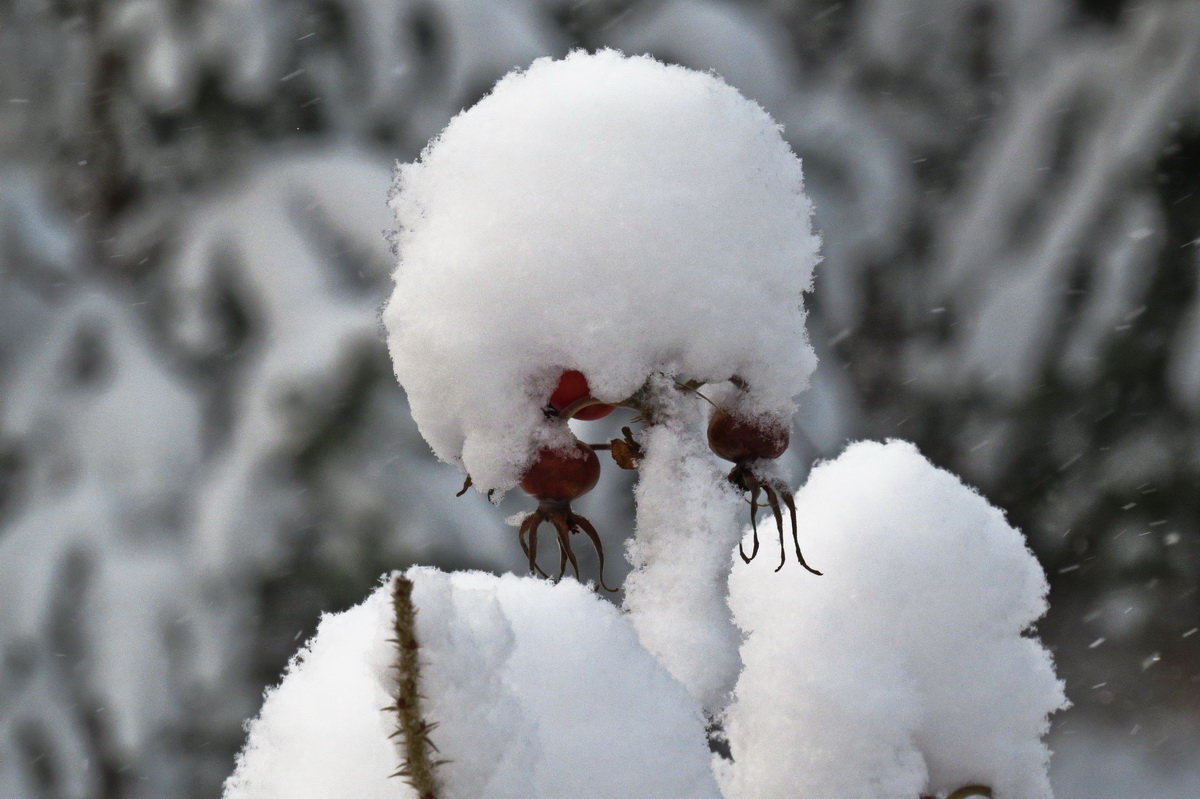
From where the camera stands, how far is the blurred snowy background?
2721 millimetres

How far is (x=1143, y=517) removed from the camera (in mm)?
3346

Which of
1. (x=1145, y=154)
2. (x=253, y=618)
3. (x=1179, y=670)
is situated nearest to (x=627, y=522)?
(x=253, y=618)

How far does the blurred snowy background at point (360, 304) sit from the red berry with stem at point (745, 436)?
1.74 m

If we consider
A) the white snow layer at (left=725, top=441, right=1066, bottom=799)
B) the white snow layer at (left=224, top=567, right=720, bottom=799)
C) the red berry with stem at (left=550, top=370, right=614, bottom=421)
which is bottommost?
the white snow layer at (left=224, top=567, right=720, bottom=799)

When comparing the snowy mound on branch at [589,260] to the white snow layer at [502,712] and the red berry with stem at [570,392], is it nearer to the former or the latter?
the red berry with stem at [570,392]

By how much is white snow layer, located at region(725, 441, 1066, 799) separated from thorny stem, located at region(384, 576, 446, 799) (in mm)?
445

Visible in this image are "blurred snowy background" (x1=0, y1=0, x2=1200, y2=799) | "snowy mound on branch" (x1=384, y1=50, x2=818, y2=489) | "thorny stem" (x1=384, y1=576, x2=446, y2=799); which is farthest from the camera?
"blurred snowy background" (x1=0, y1=0, x2=1200, y2=799)

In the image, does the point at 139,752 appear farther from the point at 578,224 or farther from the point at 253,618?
the point at 578,224

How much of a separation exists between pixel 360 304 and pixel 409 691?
2496 millimetres

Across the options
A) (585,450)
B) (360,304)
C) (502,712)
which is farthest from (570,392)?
(360,304)

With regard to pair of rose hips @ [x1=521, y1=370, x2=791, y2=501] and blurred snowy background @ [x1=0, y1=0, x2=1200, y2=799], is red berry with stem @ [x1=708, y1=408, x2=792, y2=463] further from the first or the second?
blurred snowy background @ [x1=0, y1=0, x2=1200, y2=799]

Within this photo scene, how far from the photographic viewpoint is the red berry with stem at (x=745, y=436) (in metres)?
0.72

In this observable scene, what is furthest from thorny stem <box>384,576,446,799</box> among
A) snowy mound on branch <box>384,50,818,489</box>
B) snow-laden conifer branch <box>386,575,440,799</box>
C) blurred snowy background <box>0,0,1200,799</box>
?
blurred snowy background <box>0,0,1200,799</box>

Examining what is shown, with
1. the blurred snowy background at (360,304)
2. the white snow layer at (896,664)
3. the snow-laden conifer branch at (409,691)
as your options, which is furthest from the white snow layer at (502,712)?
the blurred snowy background at (360,304)
